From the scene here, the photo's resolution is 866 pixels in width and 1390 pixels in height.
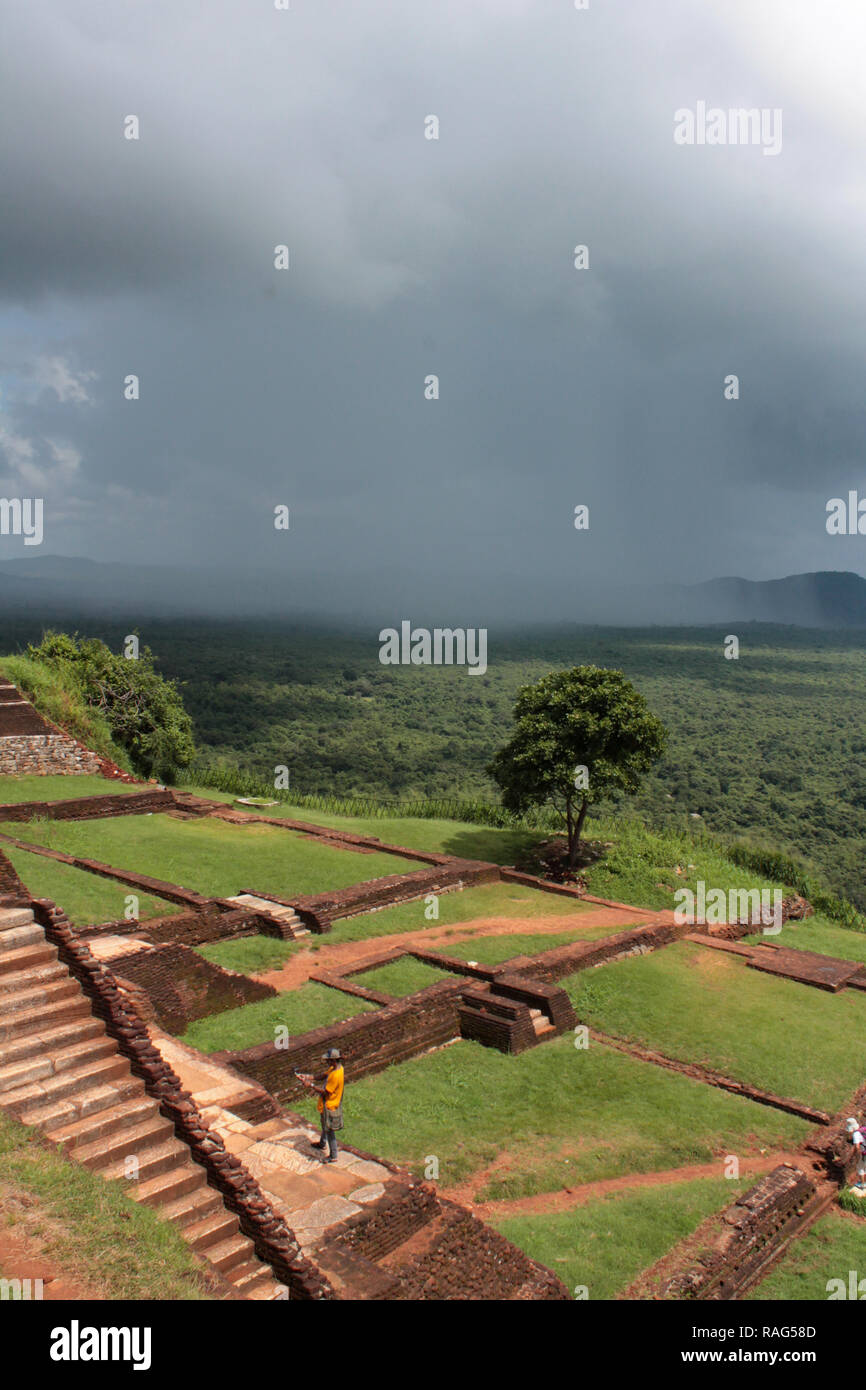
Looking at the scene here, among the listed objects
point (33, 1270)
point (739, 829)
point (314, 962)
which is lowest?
point (739, 829)

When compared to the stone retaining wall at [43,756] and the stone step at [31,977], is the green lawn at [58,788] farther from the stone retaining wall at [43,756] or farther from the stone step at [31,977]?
the stone step at [31,977]

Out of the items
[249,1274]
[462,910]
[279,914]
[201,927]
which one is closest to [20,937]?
[249,1274]

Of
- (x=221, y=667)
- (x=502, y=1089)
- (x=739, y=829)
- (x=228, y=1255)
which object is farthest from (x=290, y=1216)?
(x=221, y=667)

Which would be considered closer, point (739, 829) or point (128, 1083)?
point (128, 1083)

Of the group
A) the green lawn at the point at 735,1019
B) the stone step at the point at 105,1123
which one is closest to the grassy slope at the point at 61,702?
the green lawn at the point at 735,1019

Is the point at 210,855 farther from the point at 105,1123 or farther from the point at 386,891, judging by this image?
the point at 105,1123

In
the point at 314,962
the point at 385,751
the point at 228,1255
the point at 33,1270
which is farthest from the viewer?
the point at 385,751
